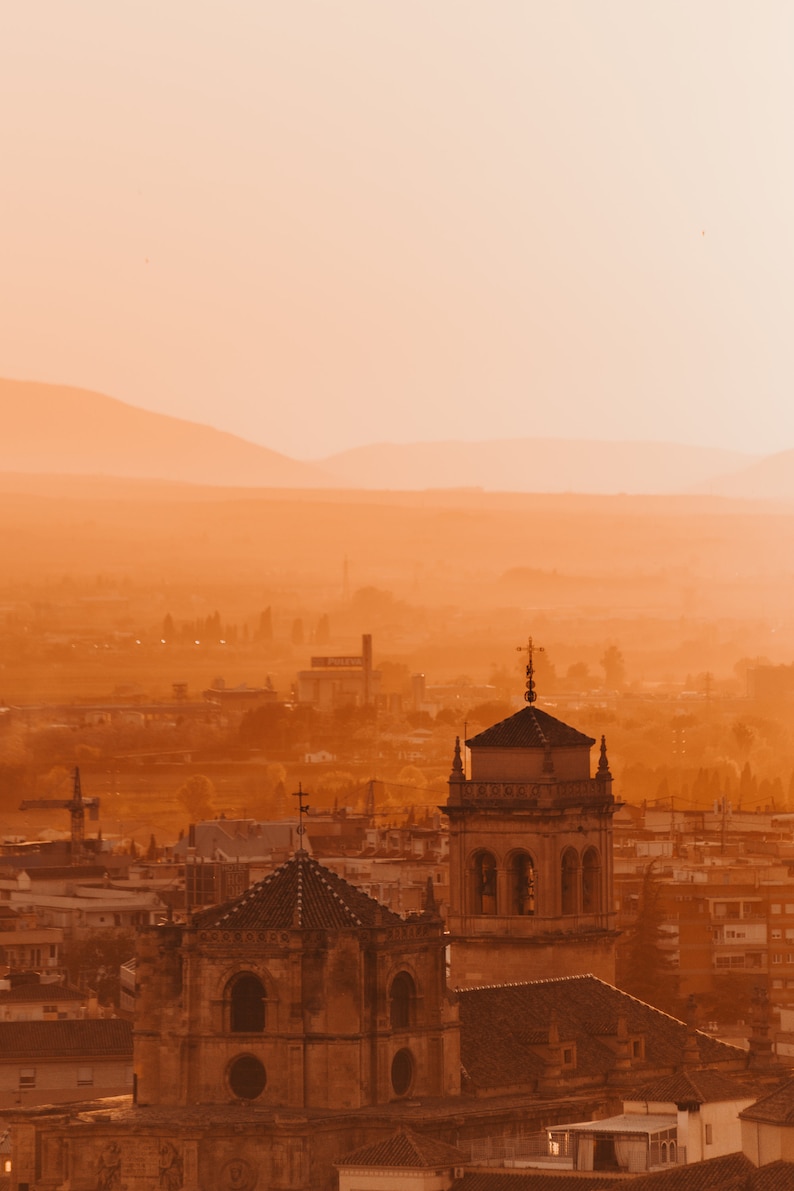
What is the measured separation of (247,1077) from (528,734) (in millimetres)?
23210

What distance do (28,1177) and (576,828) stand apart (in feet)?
83.1

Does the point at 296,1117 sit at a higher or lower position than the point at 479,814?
lower

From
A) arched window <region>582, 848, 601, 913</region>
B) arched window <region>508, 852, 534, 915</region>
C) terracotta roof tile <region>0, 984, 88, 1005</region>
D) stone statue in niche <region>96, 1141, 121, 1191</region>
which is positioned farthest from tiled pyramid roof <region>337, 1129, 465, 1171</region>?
terracotta roof tile <region>0, 984, 88, 1005</region>

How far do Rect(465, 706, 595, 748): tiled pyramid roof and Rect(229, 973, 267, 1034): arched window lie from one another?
835 inches

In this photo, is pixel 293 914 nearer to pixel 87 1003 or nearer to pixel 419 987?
pixel 419 987

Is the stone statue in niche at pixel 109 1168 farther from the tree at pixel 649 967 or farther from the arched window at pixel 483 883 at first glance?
the tree at pixel 649 967

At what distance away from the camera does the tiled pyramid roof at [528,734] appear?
120 m

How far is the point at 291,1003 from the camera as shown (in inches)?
3866

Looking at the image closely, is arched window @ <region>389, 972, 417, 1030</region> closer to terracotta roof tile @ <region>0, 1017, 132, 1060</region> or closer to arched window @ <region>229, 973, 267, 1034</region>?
arched window @ <region>229, 973, 267, 1034</region>

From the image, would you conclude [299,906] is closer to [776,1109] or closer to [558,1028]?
[558,1028]

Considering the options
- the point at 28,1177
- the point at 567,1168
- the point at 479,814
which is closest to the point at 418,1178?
the point at 567,1168

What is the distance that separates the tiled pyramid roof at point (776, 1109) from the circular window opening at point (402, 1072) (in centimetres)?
968

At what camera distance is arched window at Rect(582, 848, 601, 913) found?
11956 cm

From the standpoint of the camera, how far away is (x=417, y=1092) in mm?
100500
